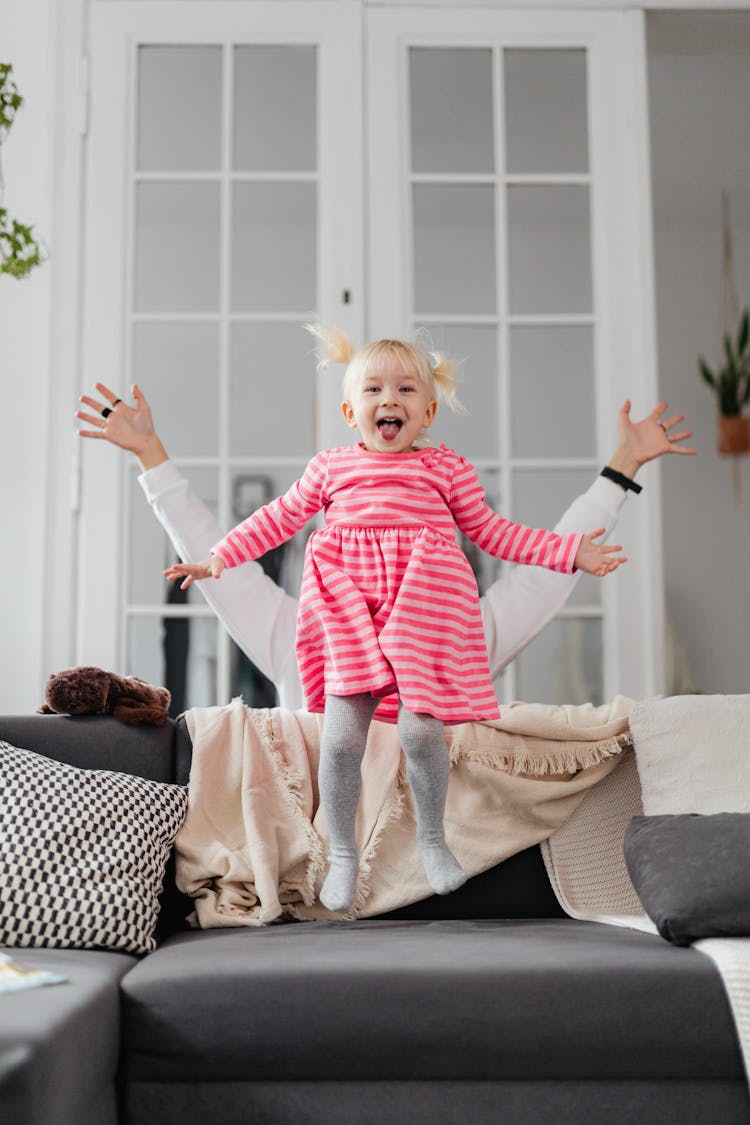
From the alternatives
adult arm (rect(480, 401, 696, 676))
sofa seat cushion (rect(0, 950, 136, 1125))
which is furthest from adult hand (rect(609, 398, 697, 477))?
sofa seat cushion (rect(0, 950, 136, 1125))

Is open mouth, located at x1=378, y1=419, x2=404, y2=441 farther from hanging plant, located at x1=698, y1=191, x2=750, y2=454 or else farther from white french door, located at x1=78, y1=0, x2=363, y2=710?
hanging plant, located at x1=698, y1=191, x2=750, y2=454

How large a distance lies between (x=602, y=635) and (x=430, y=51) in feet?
5.56

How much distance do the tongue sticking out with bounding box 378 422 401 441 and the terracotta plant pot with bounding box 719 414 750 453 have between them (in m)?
2.92

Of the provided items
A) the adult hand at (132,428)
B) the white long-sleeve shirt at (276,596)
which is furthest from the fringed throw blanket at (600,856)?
the adult hand at (132,428)

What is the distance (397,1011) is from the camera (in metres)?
1.58

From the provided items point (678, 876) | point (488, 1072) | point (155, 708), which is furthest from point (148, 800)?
point (678, 876)

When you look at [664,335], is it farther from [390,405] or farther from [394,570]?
[394,570]

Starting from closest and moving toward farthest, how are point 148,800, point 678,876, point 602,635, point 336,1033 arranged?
point 336,1033 → point 678,876 → point 148,800 → point 602,635

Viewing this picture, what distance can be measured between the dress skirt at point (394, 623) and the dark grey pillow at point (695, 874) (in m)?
0.35

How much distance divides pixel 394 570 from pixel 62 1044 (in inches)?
38.1

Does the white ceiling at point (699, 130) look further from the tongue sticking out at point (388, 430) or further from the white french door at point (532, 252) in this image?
the tongue sticking out at point (388, 430)

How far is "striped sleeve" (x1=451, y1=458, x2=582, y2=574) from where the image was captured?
213 centimetres

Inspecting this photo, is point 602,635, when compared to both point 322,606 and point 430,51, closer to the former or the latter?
point 322,606

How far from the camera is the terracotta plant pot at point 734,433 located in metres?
4.72
